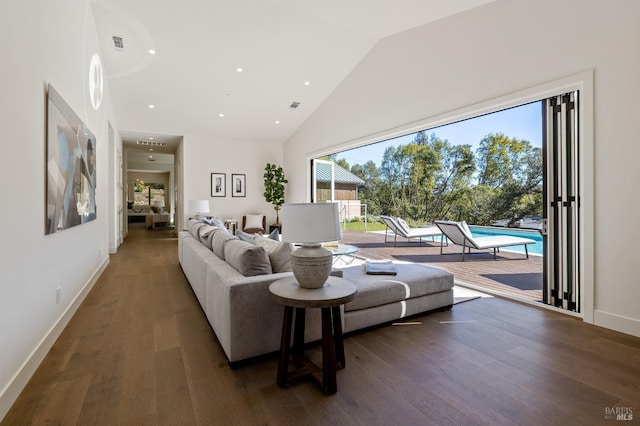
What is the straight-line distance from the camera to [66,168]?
279 cm

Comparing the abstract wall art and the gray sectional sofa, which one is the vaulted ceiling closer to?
the abstract wall art

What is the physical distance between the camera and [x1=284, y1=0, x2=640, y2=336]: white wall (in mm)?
2598

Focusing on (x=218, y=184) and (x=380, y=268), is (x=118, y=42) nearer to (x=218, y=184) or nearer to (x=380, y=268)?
(x=218, y=184)

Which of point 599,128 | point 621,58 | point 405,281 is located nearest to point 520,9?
point 621,58

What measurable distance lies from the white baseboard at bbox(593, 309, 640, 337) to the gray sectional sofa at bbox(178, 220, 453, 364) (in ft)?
3.99

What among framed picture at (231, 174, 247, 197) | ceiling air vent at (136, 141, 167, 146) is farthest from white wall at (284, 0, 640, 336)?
ceiling air vent at (136, 141, 167, 146)

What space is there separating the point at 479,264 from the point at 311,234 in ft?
14.7

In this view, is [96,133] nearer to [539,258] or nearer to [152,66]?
[152,66]

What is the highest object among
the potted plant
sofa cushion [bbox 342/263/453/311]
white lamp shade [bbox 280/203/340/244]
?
the potted plant

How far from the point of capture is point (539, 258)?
19.1 feet

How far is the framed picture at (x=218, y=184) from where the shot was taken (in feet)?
27.3

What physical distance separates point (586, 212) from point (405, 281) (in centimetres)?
177

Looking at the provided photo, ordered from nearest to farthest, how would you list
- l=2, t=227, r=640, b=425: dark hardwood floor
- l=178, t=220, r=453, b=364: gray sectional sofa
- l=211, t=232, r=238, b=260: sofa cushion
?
1. l=2, t=227, r=640, b=425: dark hardwood floor
2. l=178, t=220, r=453, b=364: gray sectional sofa
3. l=211, t=232, r=238, b=260: sofa cushion

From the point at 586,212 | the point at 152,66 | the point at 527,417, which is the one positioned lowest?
the point at 527,417
